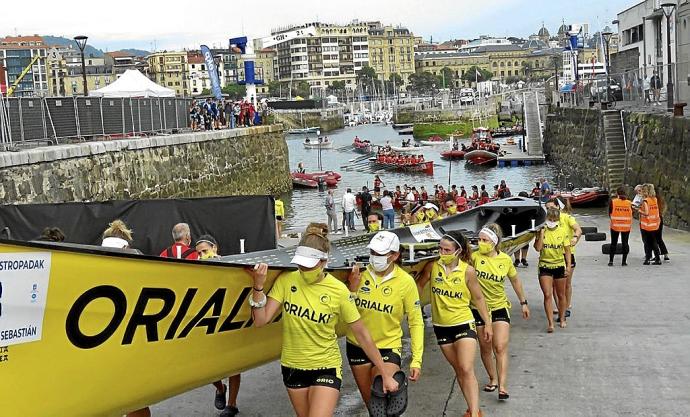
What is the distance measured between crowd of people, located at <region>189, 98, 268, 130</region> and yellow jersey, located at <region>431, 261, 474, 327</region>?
32.3 meters

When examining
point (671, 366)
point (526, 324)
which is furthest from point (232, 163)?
point (671, 366)

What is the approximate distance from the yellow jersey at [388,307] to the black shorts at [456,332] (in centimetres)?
68

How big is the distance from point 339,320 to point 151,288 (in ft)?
4.52

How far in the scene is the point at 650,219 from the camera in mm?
15305

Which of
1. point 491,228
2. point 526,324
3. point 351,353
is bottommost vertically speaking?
point 526,324

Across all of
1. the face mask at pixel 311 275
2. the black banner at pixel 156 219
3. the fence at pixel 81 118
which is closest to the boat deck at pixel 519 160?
the fence at pixel 81 118

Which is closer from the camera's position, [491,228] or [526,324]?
Result: [491,228]

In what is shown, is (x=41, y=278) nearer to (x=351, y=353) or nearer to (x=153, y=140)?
(x=351, y=353)

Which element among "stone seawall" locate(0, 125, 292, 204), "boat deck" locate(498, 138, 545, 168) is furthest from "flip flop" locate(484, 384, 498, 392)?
"boat deck" locate(498, 138, 545, 168)

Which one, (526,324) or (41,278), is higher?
(41,278)

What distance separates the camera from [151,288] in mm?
6008

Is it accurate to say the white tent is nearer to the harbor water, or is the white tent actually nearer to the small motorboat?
the harbor water

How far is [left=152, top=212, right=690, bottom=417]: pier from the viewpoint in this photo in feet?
25.9

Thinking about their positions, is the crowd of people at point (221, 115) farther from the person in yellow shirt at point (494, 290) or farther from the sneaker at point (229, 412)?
the sneaker at point (229, 412)
